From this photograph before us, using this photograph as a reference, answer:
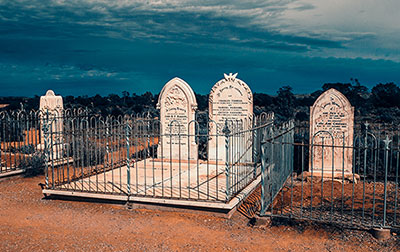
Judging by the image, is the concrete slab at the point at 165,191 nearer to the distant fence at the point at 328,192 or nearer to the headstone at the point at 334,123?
the distant fence at the point at 328,192


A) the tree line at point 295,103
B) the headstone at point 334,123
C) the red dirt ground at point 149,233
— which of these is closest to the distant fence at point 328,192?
the headstone at point 334,123

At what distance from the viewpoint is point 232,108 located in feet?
41.5

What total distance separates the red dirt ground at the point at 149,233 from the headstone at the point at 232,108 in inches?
178

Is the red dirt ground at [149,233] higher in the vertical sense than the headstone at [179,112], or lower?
lower

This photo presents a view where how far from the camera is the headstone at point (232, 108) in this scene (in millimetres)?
12453

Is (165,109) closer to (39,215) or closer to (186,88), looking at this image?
(186,88)

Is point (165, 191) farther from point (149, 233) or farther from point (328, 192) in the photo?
point (328, 192)

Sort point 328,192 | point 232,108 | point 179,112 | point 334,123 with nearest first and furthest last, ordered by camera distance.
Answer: point 328,192 < point 334,123 < point 232,108 < point 179,112

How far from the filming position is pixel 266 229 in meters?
7.22

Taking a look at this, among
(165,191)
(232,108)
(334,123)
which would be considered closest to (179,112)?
(232,108)

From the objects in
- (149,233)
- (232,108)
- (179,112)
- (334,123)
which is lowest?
(149,233)

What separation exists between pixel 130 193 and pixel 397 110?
2212 centimetres

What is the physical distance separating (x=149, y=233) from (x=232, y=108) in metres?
6.35

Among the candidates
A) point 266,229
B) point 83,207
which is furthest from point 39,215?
point 266,229
